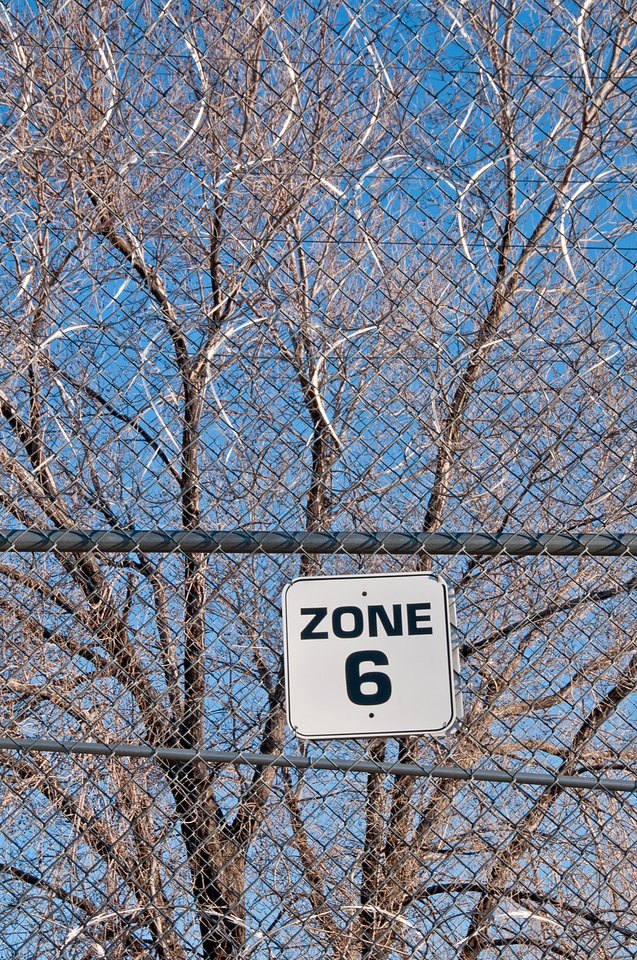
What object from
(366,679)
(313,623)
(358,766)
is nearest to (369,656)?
(366,679)

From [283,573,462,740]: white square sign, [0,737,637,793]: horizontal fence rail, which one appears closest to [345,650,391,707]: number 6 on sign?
[283,573,462,740]: white square sign

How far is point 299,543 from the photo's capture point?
8.18 ft

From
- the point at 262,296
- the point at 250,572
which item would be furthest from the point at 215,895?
the point at 262,296

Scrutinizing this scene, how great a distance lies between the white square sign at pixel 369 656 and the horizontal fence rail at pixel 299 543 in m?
0.14

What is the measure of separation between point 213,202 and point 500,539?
416 centimetres

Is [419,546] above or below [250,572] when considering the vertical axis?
below

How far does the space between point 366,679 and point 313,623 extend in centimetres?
19

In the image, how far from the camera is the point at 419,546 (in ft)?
8.22

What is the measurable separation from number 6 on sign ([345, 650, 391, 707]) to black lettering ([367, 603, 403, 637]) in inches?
2.2

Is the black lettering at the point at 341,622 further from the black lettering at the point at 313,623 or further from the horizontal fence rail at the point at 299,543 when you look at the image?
the horizontal fence rail at the point at 299,543

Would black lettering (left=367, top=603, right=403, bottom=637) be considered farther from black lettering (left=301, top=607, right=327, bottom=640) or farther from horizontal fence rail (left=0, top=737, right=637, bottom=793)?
horizontal fence rail (left=0, top=737, right=637, bottom=793)

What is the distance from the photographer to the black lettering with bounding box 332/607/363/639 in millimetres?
2354

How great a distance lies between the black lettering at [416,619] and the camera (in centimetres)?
235

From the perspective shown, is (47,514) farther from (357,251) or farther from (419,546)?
(419,546)
